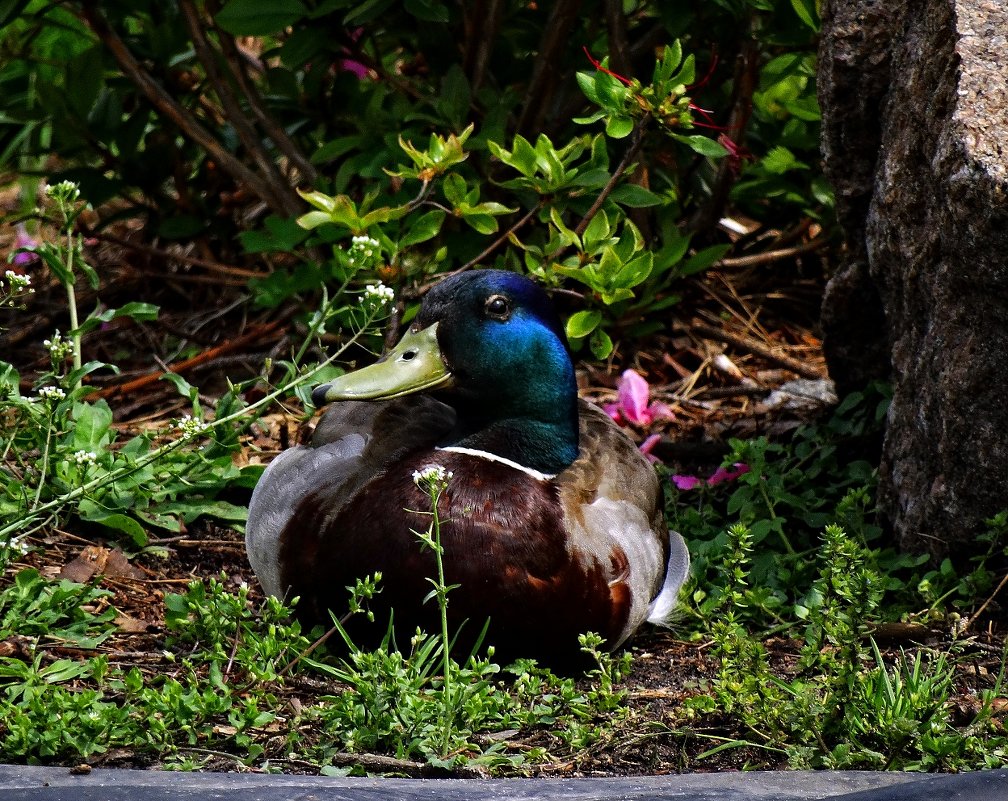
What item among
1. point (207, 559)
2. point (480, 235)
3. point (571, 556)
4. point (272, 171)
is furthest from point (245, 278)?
point (571, 556)

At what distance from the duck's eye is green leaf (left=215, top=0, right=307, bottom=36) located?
58.9 inches

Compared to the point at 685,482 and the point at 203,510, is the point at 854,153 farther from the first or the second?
the point at 203,510

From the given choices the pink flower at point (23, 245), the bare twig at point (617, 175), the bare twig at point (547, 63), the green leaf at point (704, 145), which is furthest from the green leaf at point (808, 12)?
the pink flower at point (23, 245)

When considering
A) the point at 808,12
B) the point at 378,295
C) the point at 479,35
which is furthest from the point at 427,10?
the point at 378,295

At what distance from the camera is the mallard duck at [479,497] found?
9.86 ft

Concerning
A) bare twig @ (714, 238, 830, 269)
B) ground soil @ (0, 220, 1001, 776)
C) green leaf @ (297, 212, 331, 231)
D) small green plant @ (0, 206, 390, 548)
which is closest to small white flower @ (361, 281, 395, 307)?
small green plant @ (0, 206, 390, 548)

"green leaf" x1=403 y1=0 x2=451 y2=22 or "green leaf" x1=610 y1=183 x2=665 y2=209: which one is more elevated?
"green leaf" x1=403 y1=0 x2=451 y2=22

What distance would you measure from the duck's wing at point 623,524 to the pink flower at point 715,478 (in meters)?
0.36

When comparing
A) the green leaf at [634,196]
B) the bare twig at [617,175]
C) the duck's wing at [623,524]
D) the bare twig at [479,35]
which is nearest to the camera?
the duck's wing at [623,524]

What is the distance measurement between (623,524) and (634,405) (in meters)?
1.16

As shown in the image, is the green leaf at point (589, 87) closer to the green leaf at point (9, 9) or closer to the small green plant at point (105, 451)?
the small green plant at point (105, 451)

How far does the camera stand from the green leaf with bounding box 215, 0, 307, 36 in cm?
423

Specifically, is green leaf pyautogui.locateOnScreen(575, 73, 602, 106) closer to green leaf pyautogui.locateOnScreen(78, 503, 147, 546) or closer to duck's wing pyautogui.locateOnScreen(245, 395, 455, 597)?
duck's wing pyautogui.locateOnScreen(245, 395, 455, 597)

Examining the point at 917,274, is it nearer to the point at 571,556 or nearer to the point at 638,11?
the point at 571,556
